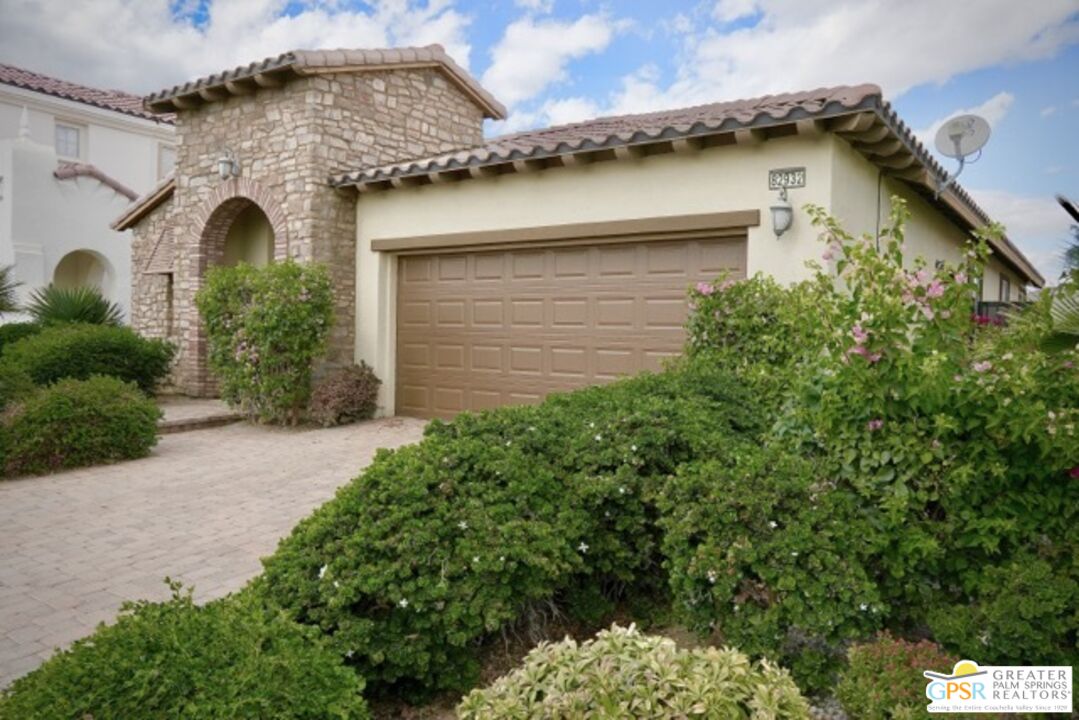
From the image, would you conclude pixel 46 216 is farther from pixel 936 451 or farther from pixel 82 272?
pixel 936 451

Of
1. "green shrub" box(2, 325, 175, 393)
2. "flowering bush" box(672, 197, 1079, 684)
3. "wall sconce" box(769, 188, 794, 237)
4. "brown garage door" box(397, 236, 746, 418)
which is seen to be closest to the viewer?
"flowering bush" box(672, 197, 1079, 684)

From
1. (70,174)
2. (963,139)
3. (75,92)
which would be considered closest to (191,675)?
(963,139)

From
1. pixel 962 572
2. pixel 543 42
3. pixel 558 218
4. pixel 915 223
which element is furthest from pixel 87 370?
pixel 915 223

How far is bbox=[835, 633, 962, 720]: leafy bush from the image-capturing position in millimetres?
2375

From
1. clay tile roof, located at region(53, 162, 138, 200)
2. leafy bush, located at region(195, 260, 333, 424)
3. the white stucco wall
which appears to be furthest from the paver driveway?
clay tile roof, located at region(53, 162, 138, 200)

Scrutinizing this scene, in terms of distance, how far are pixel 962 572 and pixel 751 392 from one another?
2289 millimetres

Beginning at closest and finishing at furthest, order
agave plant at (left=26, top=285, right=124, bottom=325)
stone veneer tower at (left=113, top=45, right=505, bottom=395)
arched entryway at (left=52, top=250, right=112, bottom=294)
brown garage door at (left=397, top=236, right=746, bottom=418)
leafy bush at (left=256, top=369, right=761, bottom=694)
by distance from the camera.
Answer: leafy bush at (left=256, top=369, right=761, bottom=694) < brown garage door at (left=397, top=236, right=746, bottom=418) < stone veneer tower at (left=113, top=45, right=505, bottom=395) < agave plant at (left=26, top=285, right=124, bottom=325) < arched entryway at (left=52, top=250, right=112, bottom=294)

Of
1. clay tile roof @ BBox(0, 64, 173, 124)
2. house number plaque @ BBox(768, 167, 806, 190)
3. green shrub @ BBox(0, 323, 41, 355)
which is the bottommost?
green shrub @ BBox(0, 323, 41, 355)

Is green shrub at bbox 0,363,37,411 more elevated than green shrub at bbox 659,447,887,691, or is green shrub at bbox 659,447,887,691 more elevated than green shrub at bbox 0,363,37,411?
green shrub at bbox 0,363,37,411

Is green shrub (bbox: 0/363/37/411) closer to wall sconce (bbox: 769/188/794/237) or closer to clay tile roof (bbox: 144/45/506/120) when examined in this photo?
clay tile roof (bbox: 144/45/506/120)

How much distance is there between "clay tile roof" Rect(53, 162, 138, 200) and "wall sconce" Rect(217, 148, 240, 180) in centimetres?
1035

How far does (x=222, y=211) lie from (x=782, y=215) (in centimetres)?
919

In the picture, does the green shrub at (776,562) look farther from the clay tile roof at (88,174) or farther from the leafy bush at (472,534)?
the clay tile roof at (88,174)

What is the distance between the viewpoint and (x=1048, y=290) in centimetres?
315
